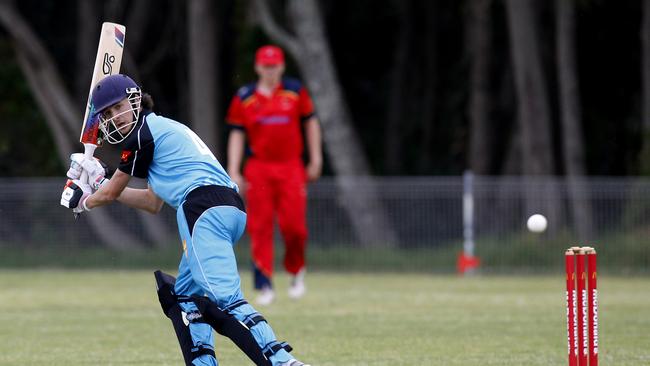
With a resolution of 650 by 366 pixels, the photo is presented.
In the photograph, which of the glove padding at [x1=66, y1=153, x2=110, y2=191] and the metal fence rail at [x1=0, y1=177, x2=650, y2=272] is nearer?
the glove padding at [x1=66, y1=153, x2=110, y2=191]

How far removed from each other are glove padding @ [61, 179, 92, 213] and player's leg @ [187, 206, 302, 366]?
871 millimetres

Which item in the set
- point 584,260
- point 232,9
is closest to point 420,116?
point 232,9

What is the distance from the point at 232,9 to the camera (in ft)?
80.7

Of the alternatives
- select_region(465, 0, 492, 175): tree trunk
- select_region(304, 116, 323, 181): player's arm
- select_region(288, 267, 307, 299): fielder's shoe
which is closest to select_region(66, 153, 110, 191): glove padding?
select_region(304, 116, 323, 181): player's arm

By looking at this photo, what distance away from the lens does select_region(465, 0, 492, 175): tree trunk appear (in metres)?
22.4

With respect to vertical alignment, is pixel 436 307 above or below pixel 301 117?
below

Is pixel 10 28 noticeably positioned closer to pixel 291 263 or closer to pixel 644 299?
pixel 291 263

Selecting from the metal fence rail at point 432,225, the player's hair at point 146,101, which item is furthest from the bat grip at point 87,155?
the metal fence rail at point 432,225

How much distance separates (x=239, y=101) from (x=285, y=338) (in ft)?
12.0

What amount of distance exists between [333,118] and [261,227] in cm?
849

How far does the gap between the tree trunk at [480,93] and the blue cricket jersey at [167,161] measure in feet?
50.7

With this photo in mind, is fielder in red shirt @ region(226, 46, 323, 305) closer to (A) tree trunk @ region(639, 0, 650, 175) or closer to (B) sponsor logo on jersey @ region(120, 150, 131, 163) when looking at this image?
(B) sponsor logo on jersey @ region(120, 150, 131, 163)

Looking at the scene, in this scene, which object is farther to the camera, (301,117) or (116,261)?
(116,261)

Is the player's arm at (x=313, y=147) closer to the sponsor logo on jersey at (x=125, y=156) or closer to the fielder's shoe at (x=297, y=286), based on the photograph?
the fielder's shoe at (x=297, y=286)
